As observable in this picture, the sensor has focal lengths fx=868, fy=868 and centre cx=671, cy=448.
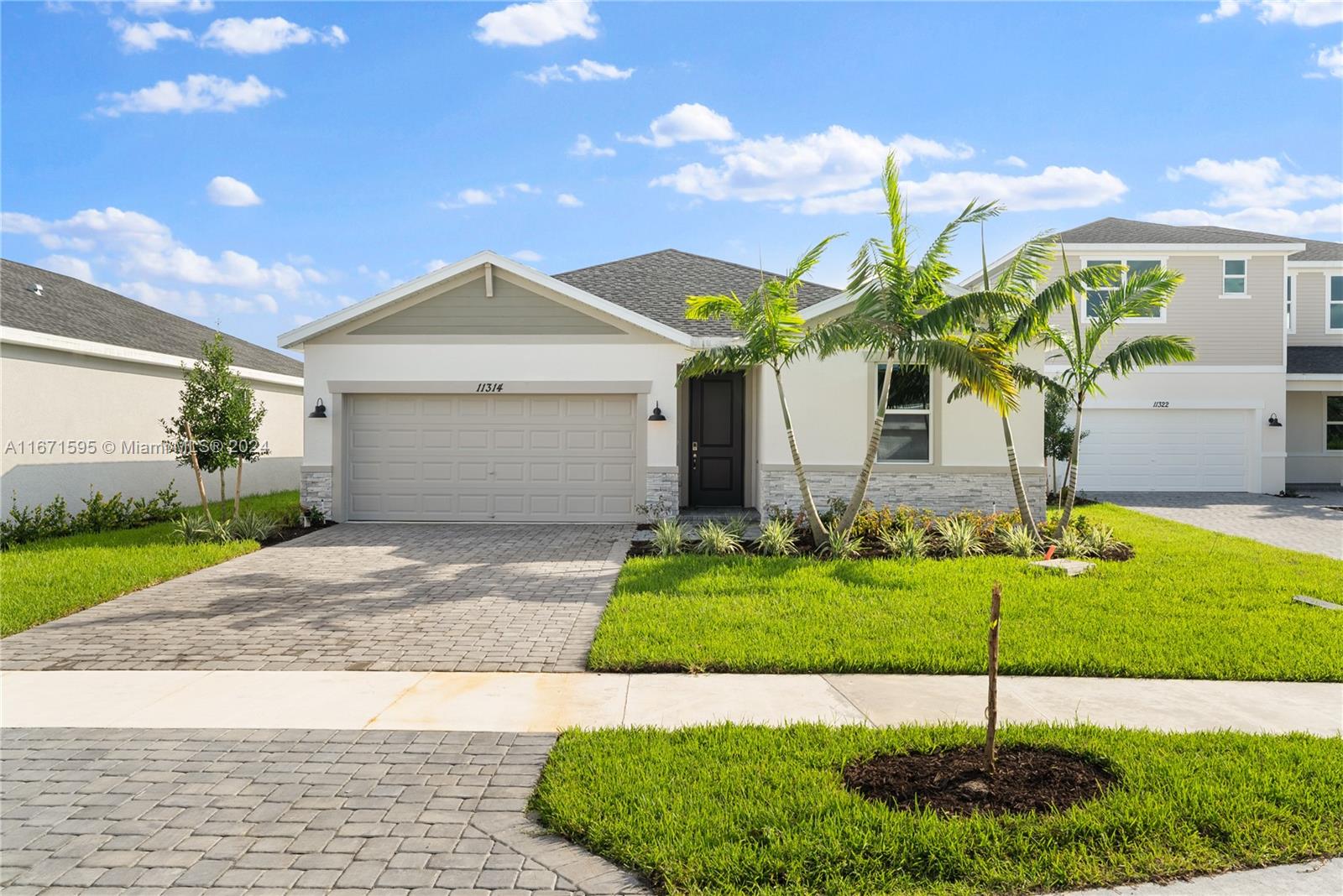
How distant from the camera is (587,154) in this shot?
46.6 feet

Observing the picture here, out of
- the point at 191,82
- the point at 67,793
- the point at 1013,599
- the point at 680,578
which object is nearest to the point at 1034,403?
the point at 1013,599

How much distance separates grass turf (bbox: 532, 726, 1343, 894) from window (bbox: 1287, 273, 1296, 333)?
22.7m

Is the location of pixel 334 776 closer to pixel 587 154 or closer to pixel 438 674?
pixel 438 674

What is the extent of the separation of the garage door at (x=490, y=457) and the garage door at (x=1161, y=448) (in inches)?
503

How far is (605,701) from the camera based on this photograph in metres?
6.00

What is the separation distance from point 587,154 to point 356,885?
12531mm

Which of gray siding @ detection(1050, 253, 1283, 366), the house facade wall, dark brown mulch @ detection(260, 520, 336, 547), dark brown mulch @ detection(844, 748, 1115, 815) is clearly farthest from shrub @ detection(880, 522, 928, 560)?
the house facade wall

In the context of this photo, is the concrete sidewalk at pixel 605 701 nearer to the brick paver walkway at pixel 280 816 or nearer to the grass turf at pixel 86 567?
the brick paver walkway at pixel 280 816

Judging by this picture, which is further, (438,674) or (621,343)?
(621,343)

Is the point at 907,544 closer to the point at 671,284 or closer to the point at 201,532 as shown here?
the point at 671,284

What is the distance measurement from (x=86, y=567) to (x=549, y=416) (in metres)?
6.95

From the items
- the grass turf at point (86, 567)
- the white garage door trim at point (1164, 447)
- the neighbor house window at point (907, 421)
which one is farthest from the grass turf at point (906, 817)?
the white garage door trim at point (1164, 447)

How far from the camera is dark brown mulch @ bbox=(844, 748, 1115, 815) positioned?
14.1ft

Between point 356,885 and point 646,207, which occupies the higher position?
→ point 646,207
